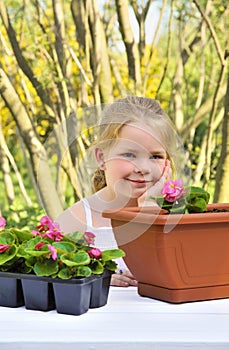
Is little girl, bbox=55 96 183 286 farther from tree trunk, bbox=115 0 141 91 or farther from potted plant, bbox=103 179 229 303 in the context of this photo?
tree trunk, bbox=115 0 141 91

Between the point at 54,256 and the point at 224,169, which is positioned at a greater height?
the point at 54,256

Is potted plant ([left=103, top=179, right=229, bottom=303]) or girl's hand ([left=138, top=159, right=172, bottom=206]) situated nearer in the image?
potted plant ([left=103, top=179, right=229, bottom=303])

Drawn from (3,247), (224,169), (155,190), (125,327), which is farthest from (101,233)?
(224,169)

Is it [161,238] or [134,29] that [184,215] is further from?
[134,29]

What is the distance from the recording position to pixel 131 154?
1435 mm

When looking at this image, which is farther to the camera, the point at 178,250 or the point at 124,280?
the point at 124,280

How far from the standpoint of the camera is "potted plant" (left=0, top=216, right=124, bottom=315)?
1220 millimetres

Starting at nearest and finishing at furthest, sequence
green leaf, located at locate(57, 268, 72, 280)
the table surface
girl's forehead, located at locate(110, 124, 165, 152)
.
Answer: the table surface < green leaf, located at locate(57, 268, 72, 280) < girl's forehead, located at locate(110, 124, 165, 152)

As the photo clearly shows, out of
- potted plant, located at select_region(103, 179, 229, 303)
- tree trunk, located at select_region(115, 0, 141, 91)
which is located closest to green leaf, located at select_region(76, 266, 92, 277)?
potted plant, located at select_region(103, 179, 229, 303)

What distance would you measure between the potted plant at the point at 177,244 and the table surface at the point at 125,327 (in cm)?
3

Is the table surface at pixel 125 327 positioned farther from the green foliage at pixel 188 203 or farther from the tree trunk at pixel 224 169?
the tree trunk at pixel 224 169

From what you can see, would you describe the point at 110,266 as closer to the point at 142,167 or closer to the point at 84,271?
the point at 84,271

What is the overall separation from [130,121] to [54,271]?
365 millimetres

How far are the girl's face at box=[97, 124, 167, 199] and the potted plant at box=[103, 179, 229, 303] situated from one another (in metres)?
0.12
